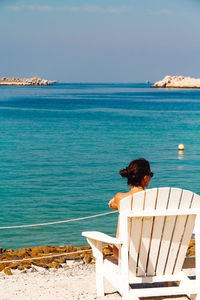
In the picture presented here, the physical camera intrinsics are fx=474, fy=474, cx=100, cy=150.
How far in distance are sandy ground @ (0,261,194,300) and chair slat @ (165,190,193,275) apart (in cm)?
49

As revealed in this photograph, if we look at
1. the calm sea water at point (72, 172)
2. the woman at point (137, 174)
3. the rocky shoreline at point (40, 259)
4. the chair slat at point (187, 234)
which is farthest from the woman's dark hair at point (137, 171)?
the calm sea water at point (72, 172)

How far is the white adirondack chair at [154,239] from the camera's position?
3.69m

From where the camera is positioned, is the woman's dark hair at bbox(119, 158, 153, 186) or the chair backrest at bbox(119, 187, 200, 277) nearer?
the chair backrest at bbox(119, 187, 200, 277)

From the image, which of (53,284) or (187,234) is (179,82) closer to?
(53,284)

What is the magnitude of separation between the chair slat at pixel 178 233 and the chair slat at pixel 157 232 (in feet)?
0.44

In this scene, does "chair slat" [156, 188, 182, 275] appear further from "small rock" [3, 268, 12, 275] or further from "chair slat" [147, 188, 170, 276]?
"small rock" [3, 268, 12, 275]

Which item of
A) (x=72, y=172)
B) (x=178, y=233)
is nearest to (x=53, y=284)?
(x=178, y=233)

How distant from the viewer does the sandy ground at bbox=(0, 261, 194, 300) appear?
14.9 feet

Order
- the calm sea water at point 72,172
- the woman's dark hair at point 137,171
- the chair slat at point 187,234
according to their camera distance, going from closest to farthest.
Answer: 1. the chair slat at point 187,234
2. the woman's dark hair at point 137,171
3. the calm sea water at point 72,172

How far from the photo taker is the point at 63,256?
6332mm

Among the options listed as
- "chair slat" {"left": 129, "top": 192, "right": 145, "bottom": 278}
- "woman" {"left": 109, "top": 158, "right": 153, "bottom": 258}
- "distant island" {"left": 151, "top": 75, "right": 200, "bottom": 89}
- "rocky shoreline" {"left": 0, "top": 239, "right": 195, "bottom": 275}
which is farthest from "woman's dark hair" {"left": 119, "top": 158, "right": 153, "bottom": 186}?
"distant island" {"left": 151, "top": 75, "right": 200, "bottom": 89}

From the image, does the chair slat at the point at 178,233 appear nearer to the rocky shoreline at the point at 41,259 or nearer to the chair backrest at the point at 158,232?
the chair backrest at the point at 158,232

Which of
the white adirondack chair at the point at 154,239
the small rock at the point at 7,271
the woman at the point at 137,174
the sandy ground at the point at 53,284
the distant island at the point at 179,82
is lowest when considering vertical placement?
the sandy ground at the point at 53,284

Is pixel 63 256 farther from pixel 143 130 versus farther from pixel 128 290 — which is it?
pixel 143 130
